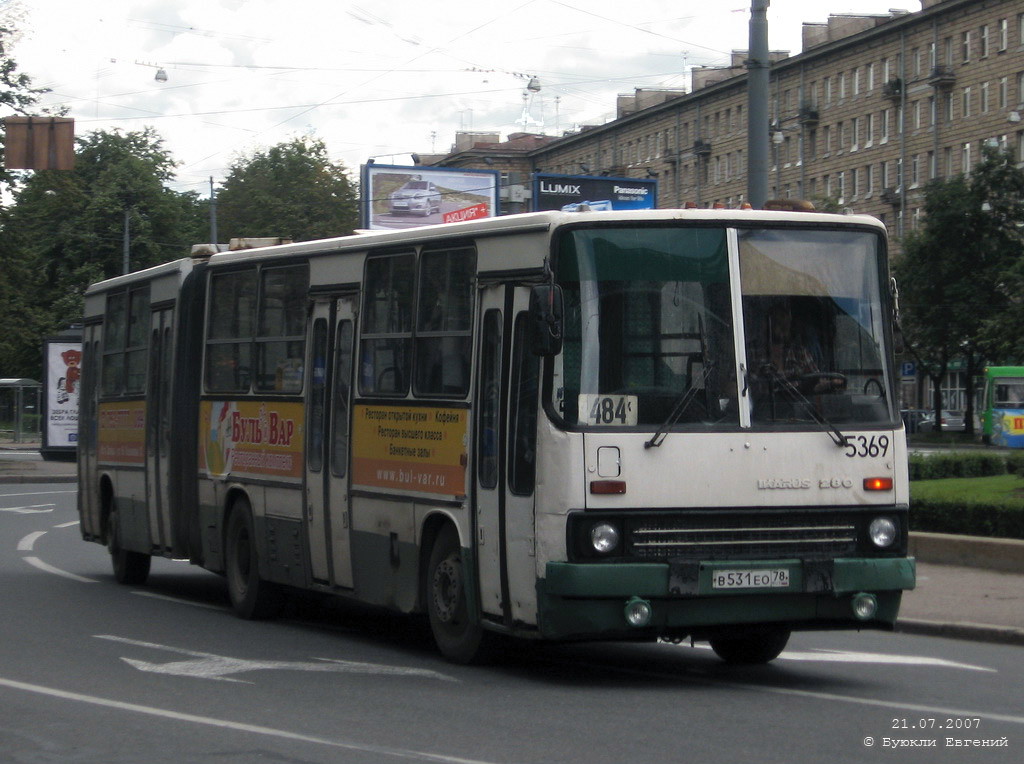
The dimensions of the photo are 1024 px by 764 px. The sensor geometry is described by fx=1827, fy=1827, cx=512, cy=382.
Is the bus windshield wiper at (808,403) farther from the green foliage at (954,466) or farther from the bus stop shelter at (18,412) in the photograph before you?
the bus stop shelter at (18,412)

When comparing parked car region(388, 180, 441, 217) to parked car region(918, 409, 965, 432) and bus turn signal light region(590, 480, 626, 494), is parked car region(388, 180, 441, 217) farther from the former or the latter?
parked car region(918, 409, 965, 432)

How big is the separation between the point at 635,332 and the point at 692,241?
67 cm

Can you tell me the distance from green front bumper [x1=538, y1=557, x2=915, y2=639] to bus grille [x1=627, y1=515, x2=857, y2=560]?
0.08 metres

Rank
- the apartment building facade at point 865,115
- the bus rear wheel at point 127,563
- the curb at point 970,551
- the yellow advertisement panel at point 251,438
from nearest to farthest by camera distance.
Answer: the yellow advertisement panel at point 251,438 → the curb at point 970,551 → the bus rear wheel at point 127,563 → the apartment building facade at point 865,115

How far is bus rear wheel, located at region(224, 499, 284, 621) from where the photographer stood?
1436 cm

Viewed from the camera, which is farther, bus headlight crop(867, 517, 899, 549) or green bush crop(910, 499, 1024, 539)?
green bush crop(910, 499, 1024, 539)

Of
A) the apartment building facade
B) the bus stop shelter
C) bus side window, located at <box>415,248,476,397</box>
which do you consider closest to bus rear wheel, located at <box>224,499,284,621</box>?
bus side window, located at <box>415,248,476,397</box>

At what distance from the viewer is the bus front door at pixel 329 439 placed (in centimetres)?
1285

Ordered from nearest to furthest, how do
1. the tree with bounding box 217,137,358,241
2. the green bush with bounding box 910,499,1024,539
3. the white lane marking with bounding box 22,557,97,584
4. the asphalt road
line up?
the asphalt road → the white lane marking with bounding box 22,557,97,584 → the green bush with bounding box 910,499,1024,539 → the tree with bounding box 217,137,358,241

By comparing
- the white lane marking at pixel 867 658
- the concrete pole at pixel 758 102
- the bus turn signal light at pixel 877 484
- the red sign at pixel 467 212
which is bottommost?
the white lane marking at pixel 867 658

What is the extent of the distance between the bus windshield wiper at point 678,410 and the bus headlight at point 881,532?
1.29 m

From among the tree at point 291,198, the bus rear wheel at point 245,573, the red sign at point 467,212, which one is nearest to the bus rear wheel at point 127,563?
the bus rear wheel at point 245,573

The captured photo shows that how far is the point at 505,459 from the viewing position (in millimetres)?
10547

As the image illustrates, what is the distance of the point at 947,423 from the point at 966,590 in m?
70.6
